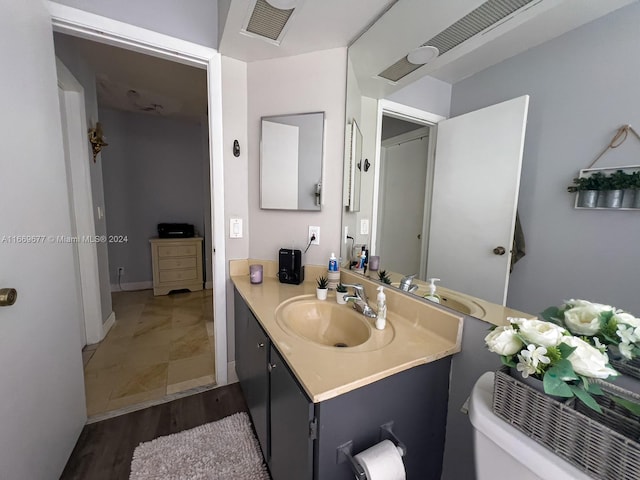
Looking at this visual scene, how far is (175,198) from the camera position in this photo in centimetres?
372

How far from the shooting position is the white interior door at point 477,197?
79 centimetres

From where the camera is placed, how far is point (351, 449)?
2.27 feet

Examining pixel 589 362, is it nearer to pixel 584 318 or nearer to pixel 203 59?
pixel 584 318

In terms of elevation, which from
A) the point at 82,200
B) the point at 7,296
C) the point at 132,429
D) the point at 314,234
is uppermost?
the point at 82,200

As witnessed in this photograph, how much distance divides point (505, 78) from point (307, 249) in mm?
1181

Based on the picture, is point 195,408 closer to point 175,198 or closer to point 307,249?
point 307,249

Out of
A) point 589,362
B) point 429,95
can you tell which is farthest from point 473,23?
point 589,362

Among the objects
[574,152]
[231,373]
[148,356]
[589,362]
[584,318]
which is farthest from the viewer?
[148,356]

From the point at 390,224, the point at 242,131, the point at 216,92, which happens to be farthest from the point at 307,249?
the point at 216,92

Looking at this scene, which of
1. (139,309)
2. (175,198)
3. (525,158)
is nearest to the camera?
(525,158)

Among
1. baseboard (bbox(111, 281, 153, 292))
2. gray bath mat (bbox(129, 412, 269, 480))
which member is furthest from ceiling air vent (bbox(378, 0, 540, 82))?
baseboard (bbox(111, 281, 153, 292))

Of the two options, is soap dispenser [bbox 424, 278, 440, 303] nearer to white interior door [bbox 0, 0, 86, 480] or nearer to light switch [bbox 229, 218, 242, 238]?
light switch [bbox 229, 218, 242, 238]

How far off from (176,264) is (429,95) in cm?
352

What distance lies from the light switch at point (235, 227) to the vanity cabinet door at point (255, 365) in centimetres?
39
